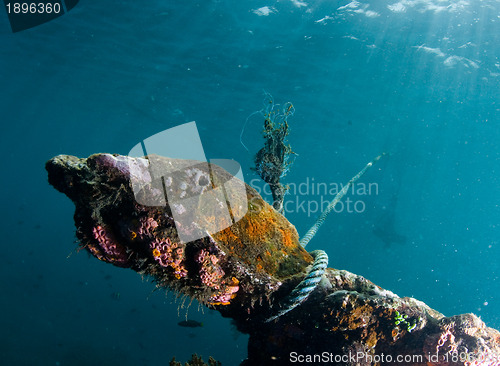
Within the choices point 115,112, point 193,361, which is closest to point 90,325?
point 193,361

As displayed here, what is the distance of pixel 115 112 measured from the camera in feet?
118

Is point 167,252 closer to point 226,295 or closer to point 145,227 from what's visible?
point 145,227

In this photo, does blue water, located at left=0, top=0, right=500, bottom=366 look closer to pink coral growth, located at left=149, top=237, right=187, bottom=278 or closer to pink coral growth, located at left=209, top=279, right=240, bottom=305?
pink coral growth, located at left=209, top=279, right=240, bottom=305

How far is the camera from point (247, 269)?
114 inches

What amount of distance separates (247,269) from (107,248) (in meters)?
1.39

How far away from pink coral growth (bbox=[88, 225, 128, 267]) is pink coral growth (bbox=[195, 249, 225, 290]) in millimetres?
788

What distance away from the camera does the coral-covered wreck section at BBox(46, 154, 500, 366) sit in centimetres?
254

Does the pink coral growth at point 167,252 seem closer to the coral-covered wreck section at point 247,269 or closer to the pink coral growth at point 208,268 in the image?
the coral-covered wreck section at point 247,269

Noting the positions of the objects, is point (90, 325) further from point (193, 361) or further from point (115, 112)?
point (115, 112)

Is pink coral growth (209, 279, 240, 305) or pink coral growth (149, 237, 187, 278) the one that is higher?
pink coral growth (149, 237, 187, 278)

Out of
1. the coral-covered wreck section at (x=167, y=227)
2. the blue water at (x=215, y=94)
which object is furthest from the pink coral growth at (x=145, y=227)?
the blue water at (x=215, y=94)

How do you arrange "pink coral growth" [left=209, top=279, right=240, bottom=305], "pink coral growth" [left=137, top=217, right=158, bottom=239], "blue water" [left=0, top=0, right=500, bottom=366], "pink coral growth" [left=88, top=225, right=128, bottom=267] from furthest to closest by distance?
"blue water" [left=0, top=0, right=500, bottom=366]
"pink coral growth" [left=209, top=279, right=240, bottom=305]
"pink coral growth" [left=88, top=225, right=128, bottom=267]
"pink coral growth" [left=137, top=217, right=158, bottom=239]

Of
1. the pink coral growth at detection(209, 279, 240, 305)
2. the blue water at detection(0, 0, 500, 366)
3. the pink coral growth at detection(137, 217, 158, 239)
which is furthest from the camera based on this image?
the blue water at detection(0, 0, 500, 366)

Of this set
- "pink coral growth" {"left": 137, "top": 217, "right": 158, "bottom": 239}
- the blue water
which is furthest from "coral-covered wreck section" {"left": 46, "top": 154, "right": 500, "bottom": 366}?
the blue water
